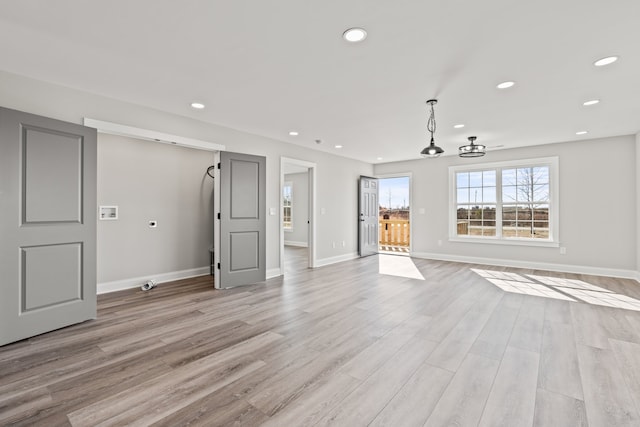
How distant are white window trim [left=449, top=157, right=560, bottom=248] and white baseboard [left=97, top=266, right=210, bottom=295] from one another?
5.72 meters

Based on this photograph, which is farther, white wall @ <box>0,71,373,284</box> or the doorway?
the doorway

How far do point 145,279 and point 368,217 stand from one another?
5.28m

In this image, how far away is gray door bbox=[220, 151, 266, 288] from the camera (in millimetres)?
4516

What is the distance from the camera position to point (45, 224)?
9.33 feet

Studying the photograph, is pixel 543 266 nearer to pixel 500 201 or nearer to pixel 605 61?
pixel 500 201

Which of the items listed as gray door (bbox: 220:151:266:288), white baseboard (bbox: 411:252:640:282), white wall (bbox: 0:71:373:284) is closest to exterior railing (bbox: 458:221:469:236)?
white baseboard (bbox: 411:252:640:282)

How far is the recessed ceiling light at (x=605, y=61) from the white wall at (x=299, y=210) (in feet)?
25.4

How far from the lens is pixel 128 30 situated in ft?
7.29

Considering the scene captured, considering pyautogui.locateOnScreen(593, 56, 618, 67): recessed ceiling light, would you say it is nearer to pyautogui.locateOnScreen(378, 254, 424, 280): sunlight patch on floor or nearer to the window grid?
pyautogui.locateOnScreen(378, 254, 424, 280): sunlight patch on floor

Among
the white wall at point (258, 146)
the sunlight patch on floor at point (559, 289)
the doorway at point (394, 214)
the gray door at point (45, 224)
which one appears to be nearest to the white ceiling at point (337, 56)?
the white wall at point (258, 146)

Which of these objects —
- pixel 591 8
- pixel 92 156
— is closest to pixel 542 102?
pixel 591 8

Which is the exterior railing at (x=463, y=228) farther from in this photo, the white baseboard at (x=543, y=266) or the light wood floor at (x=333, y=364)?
the light wood floor at (x=333, y=364)

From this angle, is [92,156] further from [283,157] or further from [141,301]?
[283,157]

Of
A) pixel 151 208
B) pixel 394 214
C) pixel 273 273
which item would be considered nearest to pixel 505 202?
pixel 394 214
